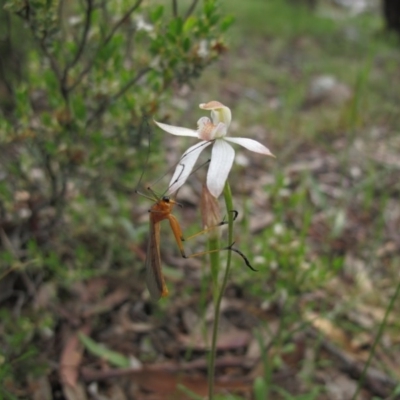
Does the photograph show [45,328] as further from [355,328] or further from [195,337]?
[355,328]

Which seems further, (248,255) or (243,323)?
(243,323)

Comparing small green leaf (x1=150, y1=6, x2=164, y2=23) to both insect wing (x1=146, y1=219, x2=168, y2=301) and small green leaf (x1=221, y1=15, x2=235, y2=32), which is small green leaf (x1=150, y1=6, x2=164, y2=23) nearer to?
small green leaf (x1=221, y1=15, x2=235, y2=32)

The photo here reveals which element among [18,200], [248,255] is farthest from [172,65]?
[18,200]

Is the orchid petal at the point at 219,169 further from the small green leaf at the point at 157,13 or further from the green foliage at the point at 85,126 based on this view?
the small green leaf at the point at 157,13

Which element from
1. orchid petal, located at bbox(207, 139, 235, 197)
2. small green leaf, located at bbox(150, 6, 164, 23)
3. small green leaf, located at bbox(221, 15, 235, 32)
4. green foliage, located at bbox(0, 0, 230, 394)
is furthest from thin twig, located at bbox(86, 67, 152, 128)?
orchid petal, located at bbox(207, 139, 235, 197)

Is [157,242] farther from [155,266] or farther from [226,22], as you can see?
[226,22]

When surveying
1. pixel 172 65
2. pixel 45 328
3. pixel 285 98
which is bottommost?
pixel 285 98

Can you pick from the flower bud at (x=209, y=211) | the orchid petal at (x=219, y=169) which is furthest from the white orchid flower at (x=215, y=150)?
the flower bud at (x=209, y=211)
